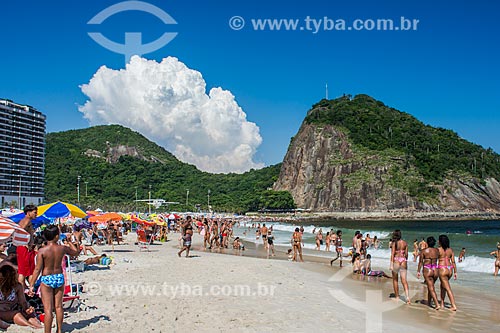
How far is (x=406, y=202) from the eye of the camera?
106438mm

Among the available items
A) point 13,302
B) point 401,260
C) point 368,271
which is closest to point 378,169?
point 368,271

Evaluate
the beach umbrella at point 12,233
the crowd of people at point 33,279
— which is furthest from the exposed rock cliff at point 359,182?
the beach umbrella at point 12,233

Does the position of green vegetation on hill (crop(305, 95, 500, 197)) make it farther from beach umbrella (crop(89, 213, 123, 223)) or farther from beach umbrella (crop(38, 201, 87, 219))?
beach umbrella (crop(38, 201, 87, 219))

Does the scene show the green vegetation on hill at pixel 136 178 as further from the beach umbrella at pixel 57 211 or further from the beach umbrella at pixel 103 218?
the beach umbrella at pixel 57 211

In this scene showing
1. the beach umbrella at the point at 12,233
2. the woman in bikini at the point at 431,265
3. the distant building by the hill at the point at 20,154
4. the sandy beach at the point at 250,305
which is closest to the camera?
the beach umbrella at the point at 12,233

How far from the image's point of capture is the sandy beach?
7.11 meters

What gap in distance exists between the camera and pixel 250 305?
8578mm

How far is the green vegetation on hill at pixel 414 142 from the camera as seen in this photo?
117 metres

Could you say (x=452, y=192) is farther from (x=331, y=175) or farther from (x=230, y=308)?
(x=230, y=308)

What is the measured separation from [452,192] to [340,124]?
34318 mm

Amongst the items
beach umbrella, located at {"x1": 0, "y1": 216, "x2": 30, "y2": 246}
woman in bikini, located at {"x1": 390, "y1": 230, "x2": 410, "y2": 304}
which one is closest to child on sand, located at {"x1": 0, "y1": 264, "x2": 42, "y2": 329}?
beach umbrella, located at {"x1": 0, "y1": 216, "x2": 30, "y2": 246}

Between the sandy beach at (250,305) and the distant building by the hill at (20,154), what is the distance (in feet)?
295

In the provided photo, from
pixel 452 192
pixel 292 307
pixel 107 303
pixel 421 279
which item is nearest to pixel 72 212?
pixel 107 303

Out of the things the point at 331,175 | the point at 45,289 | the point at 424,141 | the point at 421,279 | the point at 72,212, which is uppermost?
the point at 424,141
